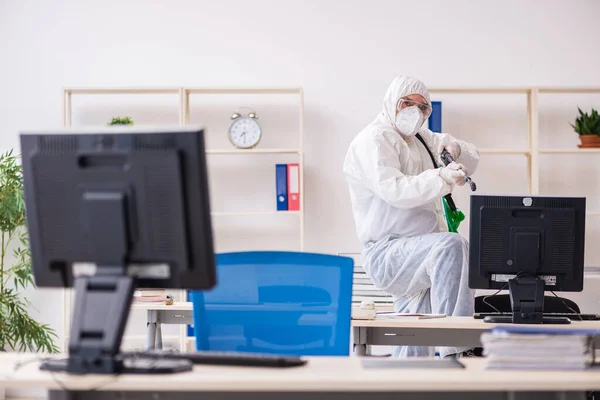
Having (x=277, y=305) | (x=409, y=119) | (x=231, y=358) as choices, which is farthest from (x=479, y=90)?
(x=231, y=358)

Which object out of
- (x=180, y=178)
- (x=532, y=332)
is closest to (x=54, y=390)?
(x=180, y=178)

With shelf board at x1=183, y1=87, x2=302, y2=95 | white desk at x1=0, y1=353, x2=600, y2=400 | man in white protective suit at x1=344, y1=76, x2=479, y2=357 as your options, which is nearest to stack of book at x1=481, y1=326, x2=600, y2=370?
white desk at x1=0, y1=353, x2=600, y2=400

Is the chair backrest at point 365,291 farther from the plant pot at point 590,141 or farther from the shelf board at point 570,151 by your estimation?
the plant pot at point 590,141

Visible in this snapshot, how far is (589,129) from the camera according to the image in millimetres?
5359

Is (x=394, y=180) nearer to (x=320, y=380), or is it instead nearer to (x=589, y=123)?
(x=589, y=123)

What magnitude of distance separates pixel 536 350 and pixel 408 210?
2239 mm

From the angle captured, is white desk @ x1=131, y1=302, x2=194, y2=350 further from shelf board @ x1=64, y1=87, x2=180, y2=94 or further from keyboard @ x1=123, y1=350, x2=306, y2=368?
keyboard @ x1=123, y1=350, x2=306, y2=368

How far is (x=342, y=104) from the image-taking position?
5602mm

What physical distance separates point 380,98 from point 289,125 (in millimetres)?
625

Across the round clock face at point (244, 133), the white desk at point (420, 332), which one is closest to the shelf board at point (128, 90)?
the round clock face at point (244, 133)

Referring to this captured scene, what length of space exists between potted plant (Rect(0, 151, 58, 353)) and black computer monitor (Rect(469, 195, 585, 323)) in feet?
9.43

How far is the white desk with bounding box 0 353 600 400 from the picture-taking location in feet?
5.22

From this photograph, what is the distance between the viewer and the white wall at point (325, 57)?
5602mm

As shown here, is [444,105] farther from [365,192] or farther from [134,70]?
[134,70]
